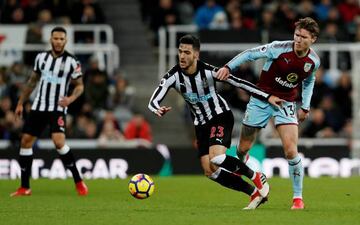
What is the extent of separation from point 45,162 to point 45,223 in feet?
27.9

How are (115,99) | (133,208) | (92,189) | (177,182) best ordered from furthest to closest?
(115,99) → (177,182) → (92,189) → (133,208)

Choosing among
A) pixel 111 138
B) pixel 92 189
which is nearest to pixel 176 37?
pixel 111 138

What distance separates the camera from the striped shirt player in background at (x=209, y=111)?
1158 cm

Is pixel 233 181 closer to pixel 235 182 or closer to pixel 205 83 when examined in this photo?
pixel 235 182

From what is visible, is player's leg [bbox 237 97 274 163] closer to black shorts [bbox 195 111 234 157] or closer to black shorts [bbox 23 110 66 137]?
black shorts [bbox 195 111 234 157]

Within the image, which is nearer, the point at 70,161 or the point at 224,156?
the point at 224,156

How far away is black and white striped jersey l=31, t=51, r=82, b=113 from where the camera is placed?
13.9 meters

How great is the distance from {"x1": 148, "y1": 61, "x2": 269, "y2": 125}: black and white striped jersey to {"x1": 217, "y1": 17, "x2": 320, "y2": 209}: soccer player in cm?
30

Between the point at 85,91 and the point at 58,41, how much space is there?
712cm

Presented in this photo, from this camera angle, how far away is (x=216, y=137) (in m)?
11.7

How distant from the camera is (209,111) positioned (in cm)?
1188

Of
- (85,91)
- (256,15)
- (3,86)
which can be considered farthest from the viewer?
(256,15)

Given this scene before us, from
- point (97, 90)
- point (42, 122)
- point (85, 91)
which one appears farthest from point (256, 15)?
point (42, 122)

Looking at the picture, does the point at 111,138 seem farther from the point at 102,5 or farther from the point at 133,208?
the point at 133,208
